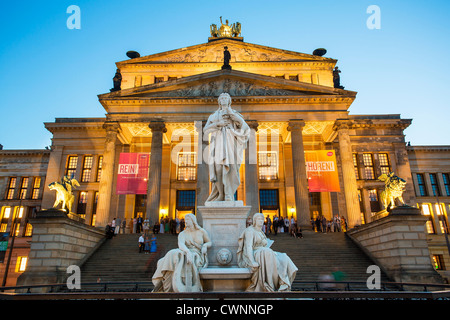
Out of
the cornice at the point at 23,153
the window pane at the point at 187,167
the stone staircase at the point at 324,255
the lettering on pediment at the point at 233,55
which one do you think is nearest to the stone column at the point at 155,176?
the window pane at the point at 187,167

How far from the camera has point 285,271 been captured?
5.14 m

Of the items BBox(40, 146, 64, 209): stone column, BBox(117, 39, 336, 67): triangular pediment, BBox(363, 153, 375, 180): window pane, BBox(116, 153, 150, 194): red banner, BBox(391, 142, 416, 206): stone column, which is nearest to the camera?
BBox(116, 153, 150, 194): red banner

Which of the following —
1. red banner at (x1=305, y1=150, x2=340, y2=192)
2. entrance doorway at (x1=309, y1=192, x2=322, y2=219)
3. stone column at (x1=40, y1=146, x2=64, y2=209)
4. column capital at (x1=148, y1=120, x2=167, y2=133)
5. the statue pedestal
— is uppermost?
column capital at (x1=148, y1=120, x2=167, y2=133)

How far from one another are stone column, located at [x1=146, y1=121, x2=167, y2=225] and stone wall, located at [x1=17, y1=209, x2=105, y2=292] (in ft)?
26.6

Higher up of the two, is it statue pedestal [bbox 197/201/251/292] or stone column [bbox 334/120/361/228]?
stone column [bbox 334/120/361/228]

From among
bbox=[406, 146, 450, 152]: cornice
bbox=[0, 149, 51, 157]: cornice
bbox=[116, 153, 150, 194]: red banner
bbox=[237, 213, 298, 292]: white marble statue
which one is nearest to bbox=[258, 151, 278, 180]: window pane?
bbox=[116, 153, 150, 194]: red banner

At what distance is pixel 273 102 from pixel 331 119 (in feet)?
18.7

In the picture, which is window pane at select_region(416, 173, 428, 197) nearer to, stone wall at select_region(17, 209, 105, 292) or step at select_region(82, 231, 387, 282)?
step at select_region(82, 231, 387, 282)

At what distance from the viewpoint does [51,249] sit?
17734 millimetres

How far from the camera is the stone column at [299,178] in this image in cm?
2681

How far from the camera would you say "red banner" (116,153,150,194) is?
27703mm

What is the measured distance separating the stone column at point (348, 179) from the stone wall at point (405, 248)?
8.14m

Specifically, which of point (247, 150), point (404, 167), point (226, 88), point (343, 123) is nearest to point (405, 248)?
point (343, 123)

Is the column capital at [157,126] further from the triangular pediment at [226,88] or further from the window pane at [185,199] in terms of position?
the window pane at [185,199]
